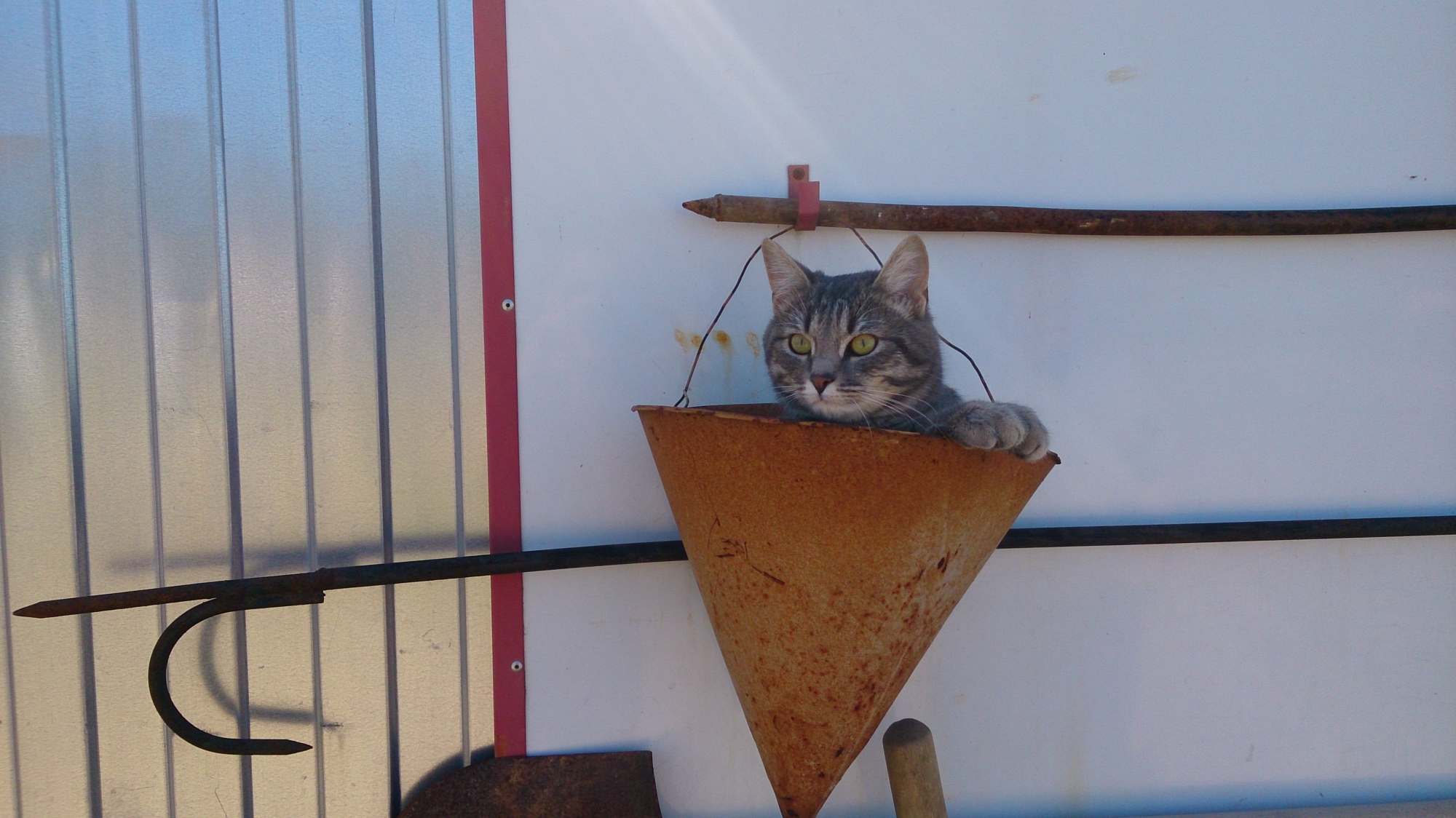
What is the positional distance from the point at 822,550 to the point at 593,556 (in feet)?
1.81

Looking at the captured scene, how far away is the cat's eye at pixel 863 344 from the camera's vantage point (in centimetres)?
126

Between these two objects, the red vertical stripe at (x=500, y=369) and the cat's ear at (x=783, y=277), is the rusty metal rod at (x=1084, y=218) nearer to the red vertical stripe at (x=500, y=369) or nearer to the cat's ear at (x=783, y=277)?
the cat's ear at (x=783, y=277)

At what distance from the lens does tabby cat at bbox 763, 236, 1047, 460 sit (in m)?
1.19

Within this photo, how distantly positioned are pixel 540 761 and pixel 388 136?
1.31 meters

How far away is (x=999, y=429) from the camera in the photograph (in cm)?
101

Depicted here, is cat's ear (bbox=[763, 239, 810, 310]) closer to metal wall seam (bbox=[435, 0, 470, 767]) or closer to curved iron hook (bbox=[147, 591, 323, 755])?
metal wall seam (bbox=[435, 0, 470, 767])

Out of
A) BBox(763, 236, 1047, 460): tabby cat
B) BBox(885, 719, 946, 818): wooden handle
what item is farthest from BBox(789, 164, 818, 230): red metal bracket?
BBox(885, 719, 946, 818): wooden handle

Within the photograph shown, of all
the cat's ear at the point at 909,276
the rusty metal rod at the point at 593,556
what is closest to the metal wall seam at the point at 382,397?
the rusty metal rod at the point at 593,556

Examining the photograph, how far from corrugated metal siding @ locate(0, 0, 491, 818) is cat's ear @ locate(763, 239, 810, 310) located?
598 mm

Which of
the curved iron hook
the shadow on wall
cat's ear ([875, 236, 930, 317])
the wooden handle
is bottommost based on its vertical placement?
the shadow on wall

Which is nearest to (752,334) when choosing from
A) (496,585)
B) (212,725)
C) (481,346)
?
(481,346)

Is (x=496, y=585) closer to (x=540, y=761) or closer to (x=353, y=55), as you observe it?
(x=540, y=761)

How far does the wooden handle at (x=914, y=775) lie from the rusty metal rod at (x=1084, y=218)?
99 centimetres

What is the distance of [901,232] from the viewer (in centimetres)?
148
